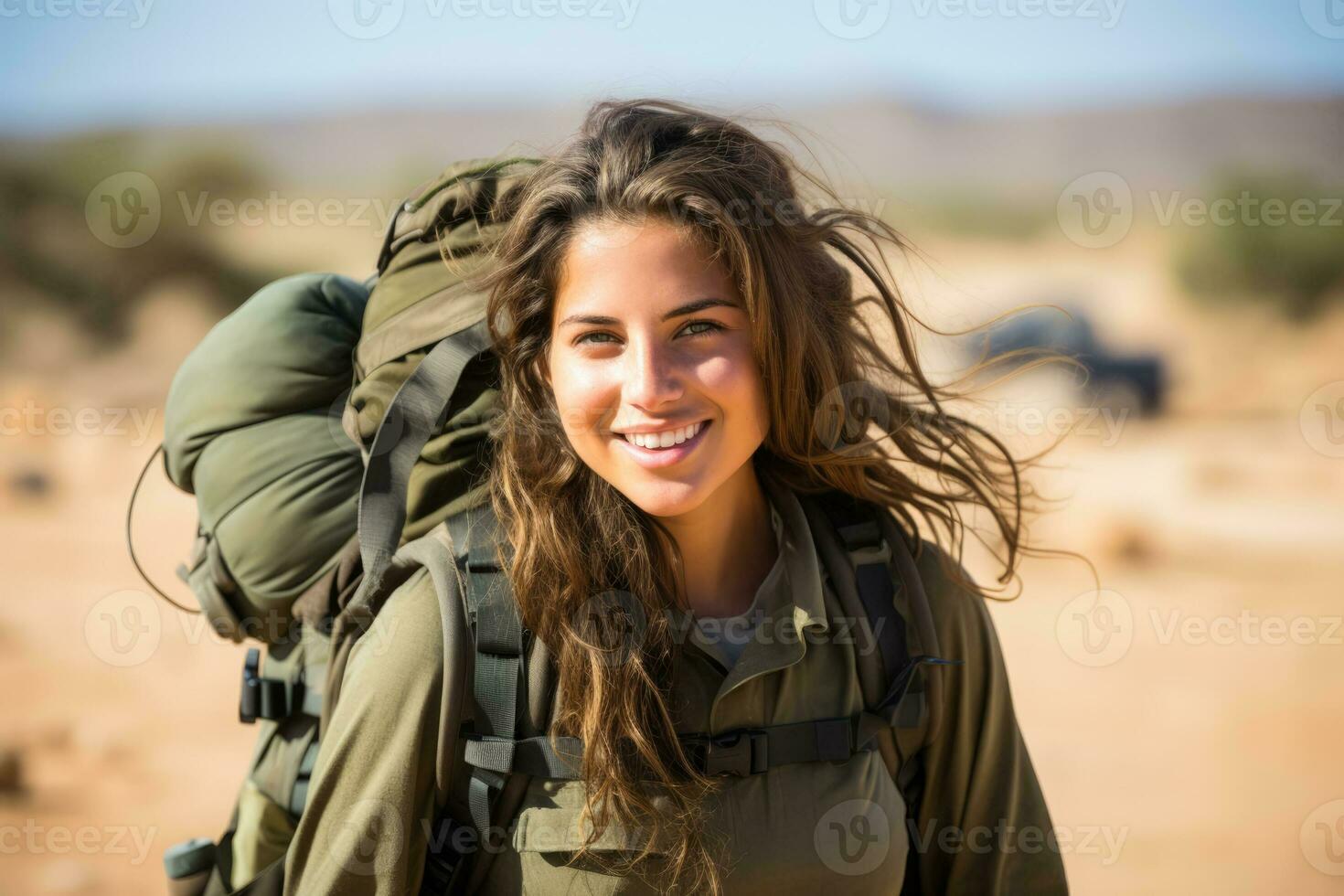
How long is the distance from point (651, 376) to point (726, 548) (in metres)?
0.48

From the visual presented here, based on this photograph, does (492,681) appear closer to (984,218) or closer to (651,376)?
(651,376)

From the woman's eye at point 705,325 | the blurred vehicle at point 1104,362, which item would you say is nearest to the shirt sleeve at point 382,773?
the woman's eye at point 705,325

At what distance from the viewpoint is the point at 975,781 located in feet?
7.03

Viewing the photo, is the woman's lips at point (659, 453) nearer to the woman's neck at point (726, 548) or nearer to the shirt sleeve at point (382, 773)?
the woman's neck at point (726, 548)

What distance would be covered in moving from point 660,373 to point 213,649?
784 centimetres

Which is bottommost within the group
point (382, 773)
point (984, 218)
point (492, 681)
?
point (382, 773)

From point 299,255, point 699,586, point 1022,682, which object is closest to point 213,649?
point 1022,682

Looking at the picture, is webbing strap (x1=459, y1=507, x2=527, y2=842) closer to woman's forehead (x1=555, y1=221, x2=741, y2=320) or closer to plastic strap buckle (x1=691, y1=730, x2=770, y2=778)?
plastic strap buckle (x1=691, y1=730, x2=770, y2=778)

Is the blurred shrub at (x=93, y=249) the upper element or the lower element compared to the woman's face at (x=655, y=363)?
upper

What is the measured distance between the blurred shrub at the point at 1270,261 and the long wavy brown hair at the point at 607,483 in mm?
18016

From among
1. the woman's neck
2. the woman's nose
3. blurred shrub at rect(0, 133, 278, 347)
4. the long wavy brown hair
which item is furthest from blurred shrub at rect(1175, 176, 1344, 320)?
the woman's nose

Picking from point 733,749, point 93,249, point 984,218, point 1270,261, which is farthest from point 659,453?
point 984,218

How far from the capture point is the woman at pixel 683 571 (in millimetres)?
1825

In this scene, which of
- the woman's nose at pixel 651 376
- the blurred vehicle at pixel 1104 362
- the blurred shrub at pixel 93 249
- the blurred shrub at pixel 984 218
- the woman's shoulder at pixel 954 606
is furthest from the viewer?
the blurred shrub at pixel 984 218
